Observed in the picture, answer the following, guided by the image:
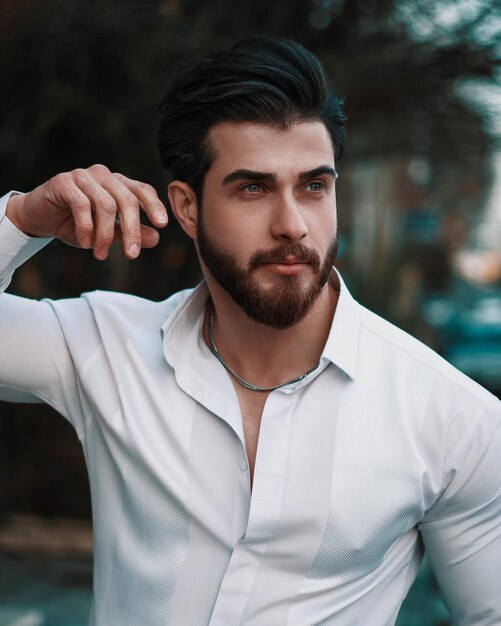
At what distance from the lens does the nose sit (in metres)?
2.16

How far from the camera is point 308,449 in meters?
2.16

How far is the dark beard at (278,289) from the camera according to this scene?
222 cm

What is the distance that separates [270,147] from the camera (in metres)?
2.27

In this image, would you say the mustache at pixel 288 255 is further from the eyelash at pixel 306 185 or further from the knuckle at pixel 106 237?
the knuckle at pixel 106 237

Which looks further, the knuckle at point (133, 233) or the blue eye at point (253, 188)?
the blue eye at point (253, 188)

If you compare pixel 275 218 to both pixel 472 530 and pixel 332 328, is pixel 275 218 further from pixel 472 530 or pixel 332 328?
pixel 472 530

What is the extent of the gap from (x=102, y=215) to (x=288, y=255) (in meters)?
0.47

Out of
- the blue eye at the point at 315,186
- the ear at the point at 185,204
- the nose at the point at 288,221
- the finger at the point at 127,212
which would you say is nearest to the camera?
the finger at the point at 127,212

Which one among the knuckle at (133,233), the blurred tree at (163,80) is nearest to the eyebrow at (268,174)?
the knuckle at (133,233)

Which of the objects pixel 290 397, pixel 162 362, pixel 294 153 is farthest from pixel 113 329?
pixel 294 153

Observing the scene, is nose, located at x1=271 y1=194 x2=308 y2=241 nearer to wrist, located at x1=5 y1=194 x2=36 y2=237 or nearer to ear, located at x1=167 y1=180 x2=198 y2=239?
ear, located at x1=167 y1=180 x2=198 y2=239

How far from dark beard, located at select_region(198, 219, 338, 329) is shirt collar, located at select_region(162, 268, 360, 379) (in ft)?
0.33

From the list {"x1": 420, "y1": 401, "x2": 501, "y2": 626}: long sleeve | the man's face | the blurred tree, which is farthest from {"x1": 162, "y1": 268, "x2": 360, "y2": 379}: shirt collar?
the blurred tree

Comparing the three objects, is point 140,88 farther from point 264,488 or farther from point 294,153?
point 264,488
